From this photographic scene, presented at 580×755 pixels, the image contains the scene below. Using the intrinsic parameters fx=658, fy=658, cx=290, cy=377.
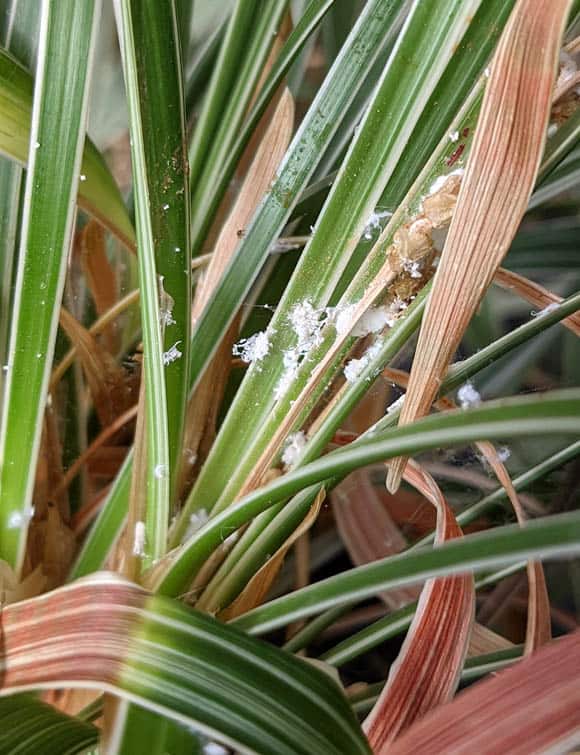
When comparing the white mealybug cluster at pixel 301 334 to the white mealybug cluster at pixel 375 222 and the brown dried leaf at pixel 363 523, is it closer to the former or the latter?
the white mealybug cluster at pixel 375 222


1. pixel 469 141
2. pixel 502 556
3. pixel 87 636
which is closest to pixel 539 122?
pixel 469 141

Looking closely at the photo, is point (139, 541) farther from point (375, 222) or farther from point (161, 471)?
point (375, 222)

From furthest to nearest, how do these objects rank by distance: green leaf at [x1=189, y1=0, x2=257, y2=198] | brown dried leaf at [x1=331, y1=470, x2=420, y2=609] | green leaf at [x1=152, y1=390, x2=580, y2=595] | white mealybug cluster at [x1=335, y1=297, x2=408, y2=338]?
brown dried leaf at [x1=331, y1=470, x2=420, y2=609] → green leaf at [x1=189, y1=0, x2=257, y2=198] → white mealybug cluster at [x1=335, y1=297, x2=408, y2=338] → green leaf at [x1=152, y1=390, x2=580, y2=595]

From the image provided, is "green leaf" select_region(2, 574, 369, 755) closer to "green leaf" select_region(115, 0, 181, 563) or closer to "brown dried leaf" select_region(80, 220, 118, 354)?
"green leaf" select_region(115, 0, 181, 563)

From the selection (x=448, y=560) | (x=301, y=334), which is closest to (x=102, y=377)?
(x=301, y=334)

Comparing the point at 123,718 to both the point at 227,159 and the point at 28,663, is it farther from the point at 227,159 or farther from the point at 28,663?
the point at 227,159

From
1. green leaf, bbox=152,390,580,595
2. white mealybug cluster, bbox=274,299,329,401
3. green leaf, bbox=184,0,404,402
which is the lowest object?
green leaf, bbox=152,390,580,595

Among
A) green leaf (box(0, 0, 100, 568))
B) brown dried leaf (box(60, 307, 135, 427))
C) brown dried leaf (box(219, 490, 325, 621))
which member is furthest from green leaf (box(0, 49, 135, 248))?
brown dried leaf (box(219, 490, 325, 621))

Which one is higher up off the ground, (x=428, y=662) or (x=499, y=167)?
(x=499, y=167)
